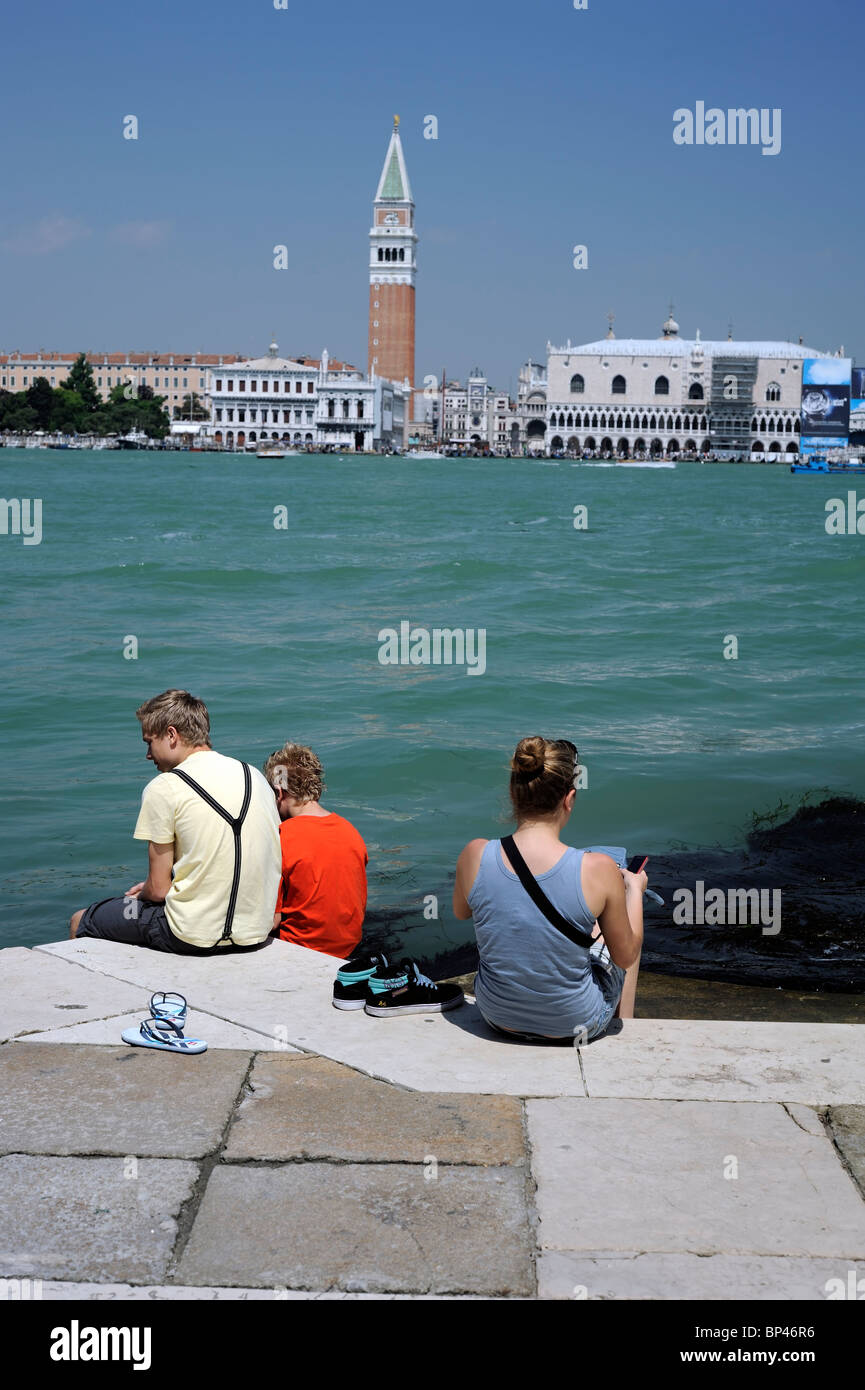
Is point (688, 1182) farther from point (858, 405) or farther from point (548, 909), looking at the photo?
point (858, 405)

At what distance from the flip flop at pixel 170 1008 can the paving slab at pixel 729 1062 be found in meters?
0.78

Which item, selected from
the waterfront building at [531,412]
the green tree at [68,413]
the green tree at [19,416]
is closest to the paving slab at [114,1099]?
the green tree at [19,416]

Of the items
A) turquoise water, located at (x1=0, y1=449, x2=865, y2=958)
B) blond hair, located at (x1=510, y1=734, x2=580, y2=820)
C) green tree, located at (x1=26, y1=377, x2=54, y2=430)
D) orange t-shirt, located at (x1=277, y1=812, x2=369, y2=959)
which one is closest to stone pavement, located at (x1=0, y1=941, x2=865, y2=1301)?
blond hair, located at (x1=510, y1=734, x2=580, y2=820)

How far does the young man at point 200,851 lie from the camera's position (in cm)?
322

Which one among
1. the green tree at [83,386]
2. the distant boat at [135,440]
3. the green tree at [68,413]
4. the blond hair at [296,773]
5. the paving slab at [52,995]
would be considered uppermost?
the green tree at [83,386]

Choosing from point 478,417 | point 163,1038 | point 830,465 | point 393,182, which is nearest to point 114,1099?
point 163,1038

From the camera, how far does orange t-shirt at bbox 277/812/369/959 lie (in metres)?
3.55

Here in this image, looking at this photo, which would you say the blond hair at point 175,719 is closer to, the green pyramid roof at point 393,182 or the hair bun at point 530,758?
the hair bun at point 530,758

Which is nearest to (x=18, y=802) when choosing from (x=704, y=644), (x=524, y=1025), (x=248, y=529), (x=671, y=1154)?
(x=524, y=1025)

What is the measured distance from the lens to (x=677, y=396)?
4181 inches
